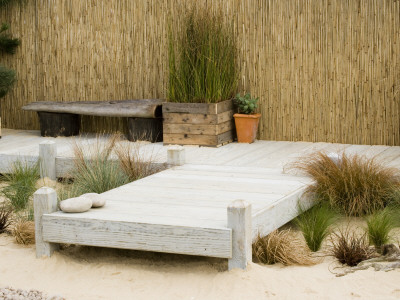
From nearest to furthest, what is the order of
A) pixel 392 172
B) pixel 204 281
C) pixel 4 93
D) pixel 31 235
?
pixel 204 281
pixel 31 235
pixel 392 172
pixel 4 93

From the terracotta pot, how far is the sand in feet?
8.43

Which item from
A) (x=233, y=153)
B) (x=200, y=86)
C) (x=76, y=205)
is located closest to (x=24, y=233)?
(x=76, y=205)

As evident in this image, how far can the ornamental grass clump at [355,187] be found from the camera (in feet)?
15.5

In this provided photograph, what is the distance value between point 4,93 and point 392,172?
403cm

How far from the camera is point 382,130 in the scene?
6.28 m

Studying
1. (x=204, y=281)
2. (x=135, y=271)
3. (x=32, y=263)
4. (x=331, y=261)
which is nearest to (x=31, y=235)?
(x=32, y=263)

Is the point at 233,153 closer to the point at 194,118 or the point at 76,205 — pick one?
the point at 194,118

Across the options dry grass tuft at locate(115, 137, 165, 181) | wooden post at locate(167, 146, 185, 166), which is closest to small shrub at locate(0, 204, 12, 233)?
dry grass tuft at locate(115, 137, 165, 181)

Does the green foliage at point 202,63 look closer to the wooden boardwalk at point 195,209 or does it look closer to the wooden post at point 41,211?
the wooden boardwalk at point 195,209

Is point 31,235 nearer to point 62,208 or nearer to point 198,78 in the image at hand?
point 62,208

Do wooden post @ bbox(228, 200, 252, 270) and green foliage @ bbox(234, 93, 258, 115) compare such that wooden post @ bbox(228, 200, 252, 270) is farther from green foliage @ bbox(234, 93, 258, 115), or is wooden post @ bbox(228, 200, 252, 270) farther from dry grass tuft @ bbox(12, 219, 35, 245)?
green foliage @ bbox(234, 93, 258, 115)

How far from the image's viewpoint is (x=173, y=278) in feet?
12.5

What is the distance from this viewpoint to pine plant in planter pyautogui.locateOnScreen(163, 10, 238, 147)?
251 inches

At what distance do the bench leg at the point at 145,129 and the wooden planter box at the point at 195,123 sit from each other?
194 mm
